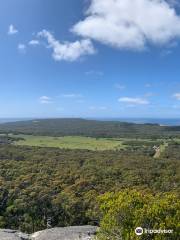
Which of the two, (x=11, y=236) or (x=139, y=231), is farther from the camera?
(x=11, y=236)

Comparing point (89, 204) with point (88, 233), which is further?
point (89, 204)

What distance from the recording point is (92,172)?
72.2 meters

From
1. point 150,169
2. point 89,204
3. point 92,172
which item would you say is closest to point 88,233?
point 89,204

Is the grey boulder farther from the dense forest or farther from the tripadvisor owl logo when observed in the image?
the tripadvisor owl logo

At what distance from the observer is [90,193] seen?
2287 inches

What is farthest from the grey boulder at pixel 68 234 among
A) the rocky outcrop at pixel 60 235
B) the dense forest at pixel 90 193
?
the dense forest at pixel 90 193

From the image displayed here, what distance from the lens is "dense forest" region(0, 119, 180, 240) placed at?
2342 cm

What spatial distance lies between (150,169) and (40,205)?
30.6 meters

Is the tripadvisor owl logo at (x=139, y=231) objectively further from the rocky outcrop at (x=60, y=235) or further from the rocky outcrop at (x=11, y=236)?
the rocky outcrop at (x=11, y=236)

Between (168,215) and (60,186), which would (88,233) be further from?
(60,186)

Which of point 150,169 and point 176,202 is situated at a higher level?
point 176,202
